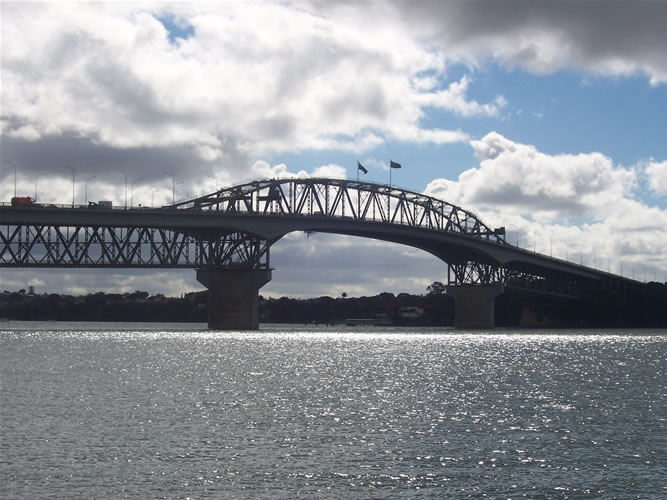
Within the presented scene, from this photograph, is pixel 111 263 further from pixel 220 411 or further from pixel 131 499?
pixel 131 499

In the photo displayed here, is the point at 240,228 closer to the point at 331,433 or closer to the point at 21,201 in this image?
the point at 21,201

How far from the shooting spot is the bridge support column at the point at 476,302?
638ft

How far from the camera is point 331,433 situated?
42.3m

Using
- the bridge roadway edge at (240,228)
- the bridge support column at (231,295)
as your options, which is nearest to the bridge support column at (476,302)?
the bridge roadway edge at (240,228)

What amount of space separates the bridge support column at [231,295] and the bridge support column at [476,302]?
5394 centimetres

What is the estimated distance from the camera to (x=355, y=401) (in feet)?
182

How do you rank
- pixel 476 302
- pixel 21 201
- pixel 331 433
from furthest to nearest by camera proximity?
pixel 476 302 → pixel 21 201 → pixel 331 433

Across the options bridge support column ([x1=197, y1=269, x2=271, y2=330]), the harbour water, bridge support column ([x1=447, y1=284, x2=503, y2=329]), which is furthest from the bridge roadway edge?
the harbour water

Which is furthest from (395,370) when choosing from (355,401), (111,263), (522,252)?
(522,252)

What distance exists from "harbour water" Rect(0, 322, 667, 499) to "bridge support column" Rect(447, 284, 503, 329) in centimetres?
11335

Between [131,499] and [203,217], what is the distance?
119 metres

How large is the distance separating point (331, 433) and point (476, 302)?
157 meters

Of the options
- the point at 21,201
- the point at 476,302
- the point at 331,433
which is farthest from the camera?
the point at 476,302

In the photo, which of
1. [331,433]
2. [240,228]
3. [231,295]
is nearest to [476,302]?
[231,295]
